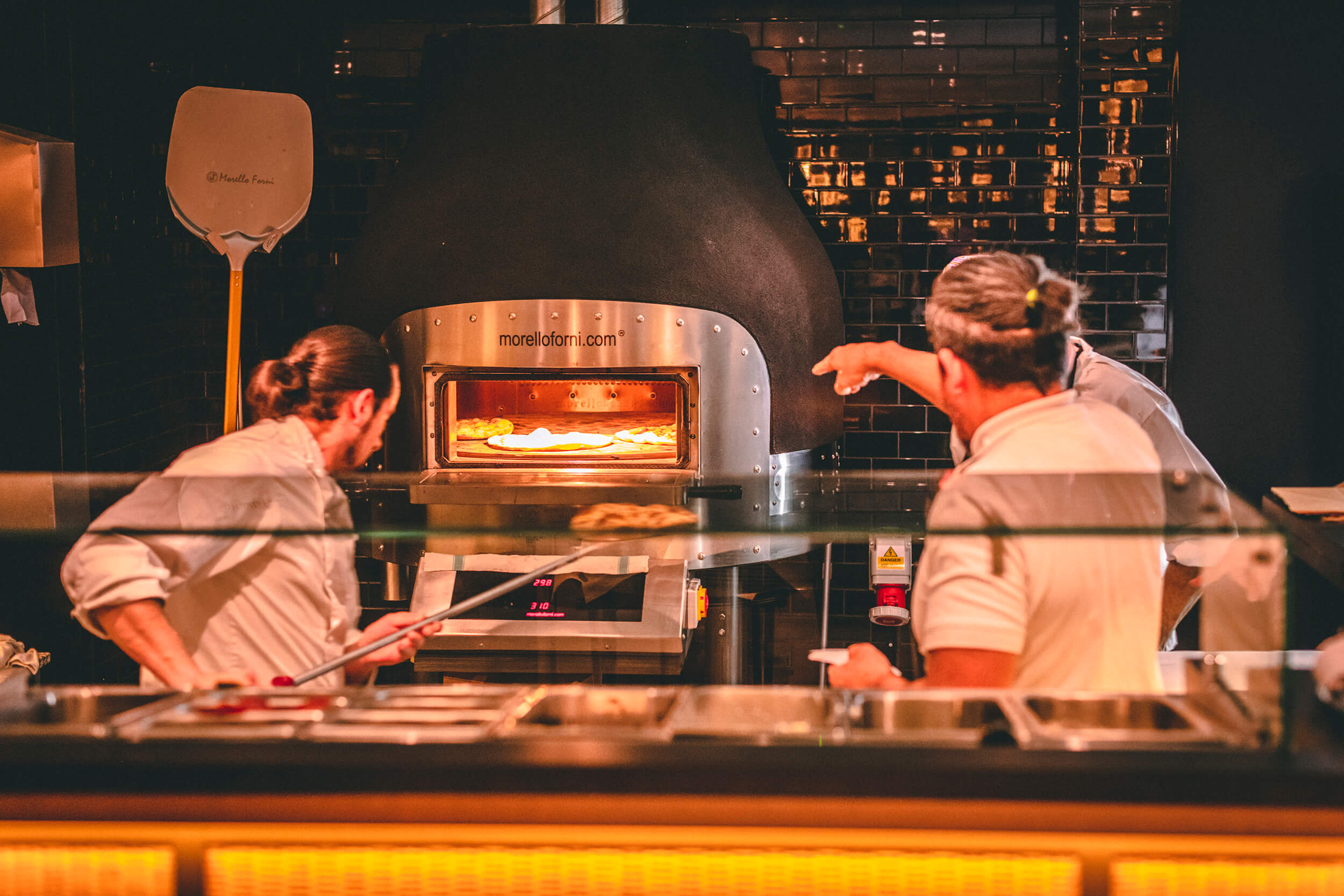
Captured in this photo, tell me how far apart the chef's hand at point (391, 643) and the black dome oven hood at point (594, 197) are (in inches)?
55.6

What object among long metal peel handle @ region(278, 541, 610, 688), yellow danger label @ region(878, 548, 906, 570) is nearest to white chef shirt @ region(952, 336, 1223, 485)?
yellow danger label @ region(878, 548, 906, 570)

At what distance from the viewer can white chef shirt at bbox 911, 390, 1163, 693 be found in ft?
4.89

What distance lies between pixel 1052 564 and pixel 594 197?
6.48 feet

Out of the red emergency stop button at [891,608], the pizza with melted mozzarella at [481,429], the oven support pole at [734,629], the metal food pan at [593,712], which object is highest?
the pizza with melted mozzarella at [481,429]

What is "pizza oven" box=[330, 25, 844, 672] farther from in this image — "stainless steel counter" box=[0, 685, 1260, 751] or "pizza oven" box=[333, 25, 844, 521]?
"stainless steel counter" box=[0, 685, 1260, 751]

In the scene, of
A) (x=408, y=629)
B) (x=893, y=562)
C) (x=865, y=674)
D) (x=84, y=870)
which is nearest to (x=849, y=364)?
(x=893, y=562)

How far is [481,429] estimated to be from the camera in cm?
340

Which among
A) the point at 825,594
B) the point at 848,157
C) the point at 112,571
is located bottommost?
the point at 825,594

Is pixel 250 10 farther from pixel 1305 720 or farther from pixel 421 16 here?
pixel 1305 720

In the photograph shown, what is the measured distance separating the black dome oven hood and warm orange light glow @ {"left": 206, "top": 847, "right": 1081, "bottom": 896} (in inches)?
76.5

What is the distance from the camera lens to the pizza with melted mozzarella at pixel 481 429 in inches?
133

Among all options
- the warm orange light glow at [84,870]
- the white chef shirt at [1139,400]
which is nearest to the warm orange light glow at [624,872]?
the warm orange light glow at [84,870]

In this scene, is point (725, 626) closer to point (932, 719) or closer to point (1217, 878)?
point (932, 719)

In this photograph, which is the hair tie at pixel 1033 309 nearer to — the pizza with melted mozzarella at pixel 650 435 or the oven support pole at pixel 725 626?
the pizza with melted mozzarella at pixel 650 435
